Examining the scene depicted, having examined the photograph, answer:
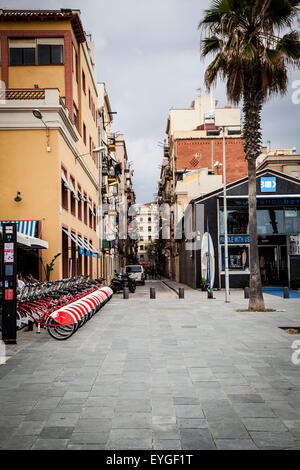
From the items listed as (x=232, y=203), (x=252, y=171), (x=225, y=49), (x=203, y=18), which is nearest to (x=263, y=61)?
(x=225, y=49)

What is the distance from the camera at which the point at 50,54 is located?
78.2ft

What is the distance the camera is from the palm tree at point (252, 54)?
48.8ft

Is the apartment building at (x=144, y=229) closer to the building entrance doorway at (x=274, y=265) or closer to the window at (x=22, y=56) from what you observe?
the building entrance doorway at (x=274, y=265)

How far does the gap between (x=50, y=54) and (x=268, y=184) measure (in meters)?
17.2

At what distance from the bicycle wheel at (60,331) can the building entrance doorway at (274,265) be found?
2302 centimetres

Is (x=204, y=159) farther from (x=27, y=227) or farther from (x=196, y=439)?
(x=196, y=439)

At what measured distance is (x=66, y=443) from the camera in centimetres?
428

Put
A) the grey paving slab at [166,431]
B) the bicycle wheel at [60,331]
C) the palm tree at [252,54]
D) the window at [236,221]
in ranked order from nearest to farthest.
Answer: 1. the grey paving slab at [166,431]
2. the bicycle wheel at [60,331]
3. the palm tree at [252,54]
4. the window at [236,221]

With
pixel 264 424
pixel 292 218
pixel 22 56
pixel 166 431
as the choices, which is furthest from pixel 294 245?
pixel 166 431

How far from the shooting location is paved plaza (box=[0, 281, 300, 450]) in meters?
4.43

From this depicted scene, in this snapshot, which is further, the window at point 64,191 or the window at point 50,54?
the window at point 50,54

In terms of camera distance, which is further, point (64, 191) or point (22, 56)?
point (22, 56)

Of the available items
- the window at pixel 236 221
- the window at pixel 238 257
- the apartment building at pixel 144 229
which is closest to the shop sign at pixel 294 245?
the window at pixel 238 257

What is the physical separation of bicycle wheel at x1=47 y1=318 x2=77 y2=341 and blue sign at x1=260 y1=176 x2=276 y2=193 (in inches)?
940
